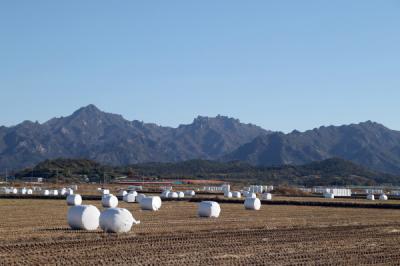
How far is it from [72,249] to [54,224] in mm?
10907

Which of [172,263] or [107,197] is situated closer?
[172,263]

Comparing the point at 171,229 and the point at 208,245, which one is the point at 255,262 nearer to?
the point at 208,245

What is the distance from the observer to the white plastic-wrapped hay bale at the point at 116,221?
2862 cm

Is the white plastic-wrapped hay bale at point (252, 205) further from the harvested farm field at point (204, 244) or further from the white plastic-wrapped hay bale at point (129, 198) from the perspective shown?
the white plastic-wrapped hay bale at point (129, 198)

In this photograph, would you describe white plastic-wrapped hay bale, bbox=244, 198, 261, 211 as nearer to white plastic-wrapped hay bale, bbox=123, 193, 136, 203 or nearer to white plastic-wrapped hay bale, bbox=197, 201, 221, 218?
white plastic-wrapped hay bale, bbox=197, 201, 221, 218

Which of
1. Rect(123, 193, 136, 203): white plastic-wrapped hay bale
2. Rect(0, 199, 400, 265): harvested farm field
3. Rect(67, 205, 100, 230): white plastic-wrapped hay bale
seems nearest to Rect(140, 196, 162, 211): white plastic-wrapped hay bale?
Rect(0, 199, 400, 265): harvested farm field

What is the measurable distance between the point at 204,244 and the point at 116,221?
14.3ft

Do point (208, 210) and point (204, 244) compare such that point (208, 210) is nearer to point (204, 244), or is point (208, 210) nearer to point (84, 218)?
point (84, 218)

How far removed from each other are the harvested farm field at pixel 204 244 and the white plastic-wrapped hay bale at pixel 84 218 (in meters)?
0.47

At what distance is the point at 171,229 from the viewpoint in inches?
1247

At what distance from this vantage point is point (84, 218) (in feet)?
98.9

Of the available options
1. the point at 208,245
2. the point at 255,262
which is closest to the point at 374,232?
the point at 208,245

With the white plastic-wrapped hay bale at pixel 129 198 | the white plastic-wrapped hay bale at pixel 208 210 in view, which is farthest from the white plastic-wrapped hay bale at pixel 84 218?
the white plastic-wrapped hay bale at pixel 129 198

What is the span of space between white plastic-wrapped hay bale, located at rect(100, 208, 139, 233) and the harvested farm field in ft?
1.41
